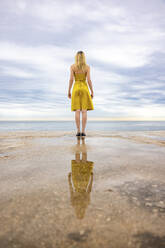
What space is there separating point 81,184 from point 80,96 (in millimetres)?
3840

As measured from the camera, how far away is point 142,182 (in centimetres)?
134

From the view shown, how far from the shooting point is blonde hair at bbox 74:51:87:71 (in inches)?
186

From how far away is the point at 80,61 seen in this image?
15.6ft

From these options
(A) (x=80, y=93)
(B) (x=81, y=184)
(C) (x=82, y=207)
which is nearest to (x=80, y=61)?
(A) (x=80, y=93)

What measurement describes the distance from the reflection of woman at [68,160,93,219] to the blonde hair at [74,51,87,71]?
3.55m

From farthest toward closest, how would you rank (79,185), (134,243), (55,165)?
(55,165) < (79,185) < (134,243)

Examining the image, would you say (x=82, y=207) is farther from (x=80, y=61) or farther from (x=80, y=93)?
(x=80, y=61)

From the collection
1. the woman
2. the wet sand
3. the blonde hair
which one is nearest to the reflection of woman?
the wet sand

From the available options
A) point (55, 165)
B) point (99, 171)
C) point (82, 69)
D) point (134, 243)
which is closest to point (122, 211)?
point (134, 243)

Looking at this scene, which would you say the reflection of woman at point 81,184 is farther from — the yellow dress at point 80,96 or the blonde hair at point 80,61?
the blonde hair at point 80,61

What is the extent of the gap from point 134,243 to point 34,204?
23.1 inches

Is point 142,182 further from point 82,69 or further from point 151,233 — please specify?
point 82,69

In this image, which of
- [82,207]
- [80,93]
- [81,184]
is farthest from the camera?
[80,93]

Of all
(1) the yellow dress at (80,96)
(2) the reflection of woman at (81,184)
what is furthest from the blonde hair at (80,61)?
(2) the reflection of woman at (81,184)
